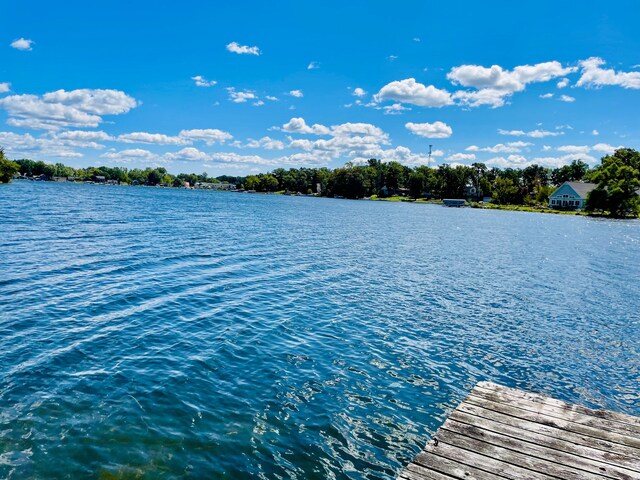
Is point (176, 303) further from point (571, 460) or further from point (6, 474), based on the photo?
point (571, 460)

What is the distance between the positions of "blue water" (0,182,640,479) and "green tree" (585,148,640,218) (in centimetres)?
10637

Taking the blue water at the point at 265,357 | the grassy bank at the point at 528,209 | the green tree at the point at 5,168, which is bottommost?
the blue water at the point at 265,357

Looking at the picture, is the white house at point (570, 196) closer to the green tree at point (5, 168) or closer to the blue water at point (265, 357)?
the blue water at point (265, 357)

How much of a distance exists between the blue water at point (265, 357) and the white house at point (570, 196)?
464ft

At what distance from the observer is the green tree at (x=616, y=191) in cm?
11350

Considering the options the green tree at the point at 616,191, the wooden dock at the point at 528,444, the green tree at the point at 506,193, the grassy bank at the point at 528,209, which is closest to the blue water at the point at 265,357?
the wooden dock at the point at 528,444

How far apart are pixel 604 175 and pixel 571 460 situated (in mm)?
138457

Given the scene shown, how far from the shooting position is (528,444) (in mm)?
6652

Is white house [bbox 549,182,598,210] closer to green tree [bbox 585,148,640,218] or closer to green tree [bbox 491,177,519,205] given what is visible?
green tree [bbox 491,177,519,205]

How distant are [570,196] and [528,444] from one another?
174 metres

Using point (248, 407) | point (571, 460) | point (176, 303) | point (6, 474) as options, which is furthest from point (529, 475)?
point (176, 303)

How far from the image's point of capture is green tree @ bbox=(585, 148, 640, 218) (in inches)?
4469

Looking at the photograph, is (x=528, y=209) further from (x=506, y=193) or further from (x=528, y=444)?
(x=528, y=444)

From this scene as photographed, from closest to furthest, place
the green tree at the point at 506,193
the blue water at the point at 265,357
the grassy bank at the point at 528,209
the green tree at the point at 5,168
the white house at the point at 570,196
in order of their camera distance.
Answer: the blue water at the point at 265,357, the green tree at the point at 5,168, the grassy bank at the point at 528,209, the white house at the point at 570,196, the green tree at the point at 506,193
